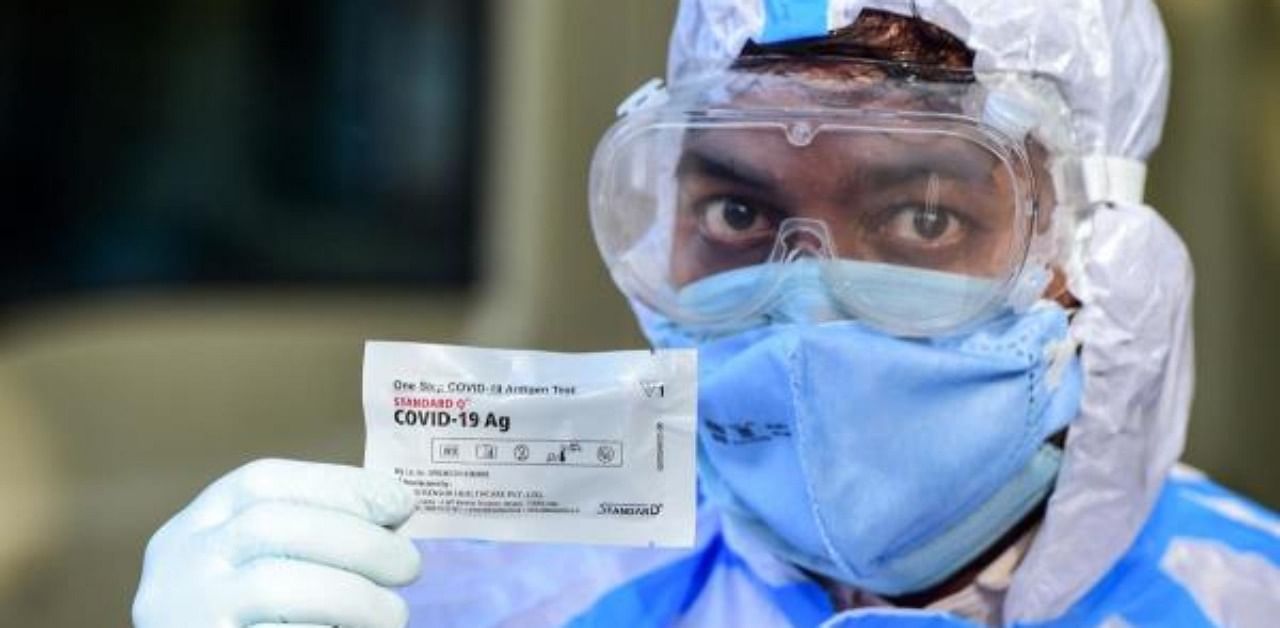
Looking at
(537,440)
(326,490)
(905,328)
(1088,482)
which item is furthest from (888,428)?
(326,490)

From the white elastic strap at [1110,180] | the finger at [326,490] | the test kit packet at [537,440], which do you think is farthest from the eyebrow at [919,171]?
the finger at [326,490]

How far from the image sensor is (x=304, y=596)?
1.22m

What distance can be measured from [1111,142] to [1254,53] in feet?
8.05

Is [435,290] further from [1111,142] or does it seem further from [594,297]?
[1111,142]

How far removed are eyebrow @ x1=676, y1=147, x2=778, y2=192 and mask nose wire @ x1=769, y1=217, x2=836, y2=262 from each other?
41 millimetres

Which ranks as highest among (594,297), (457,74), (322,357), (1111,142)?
(1111,142)

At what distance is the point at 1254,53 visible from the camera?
12.4ft

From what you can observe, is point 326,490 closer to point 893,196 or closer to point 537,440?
point 537,440

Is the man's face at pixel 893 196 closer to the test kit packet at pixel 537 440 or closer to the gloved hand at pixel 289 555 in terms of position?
the test kit packet at pixel 537 440

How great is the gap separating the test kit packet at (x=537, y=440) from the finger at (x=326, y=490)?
0.06 ft

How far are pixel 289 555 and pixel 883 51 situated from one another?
63cm

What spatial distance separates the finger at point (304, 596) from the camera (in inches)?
48.0

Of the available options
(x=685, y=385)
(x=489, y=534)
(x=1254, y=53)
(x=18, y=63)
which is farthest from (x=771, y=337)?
(x=18, y=63)

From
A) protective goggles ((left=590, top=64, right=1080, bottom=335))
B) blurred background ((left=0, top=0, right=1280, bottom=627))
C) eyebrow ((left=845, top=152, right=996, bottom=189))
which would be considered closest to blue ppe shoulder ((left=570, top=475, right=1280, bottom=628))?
protective goggles ((left=590, top=64, right=1080, bottom=335))
